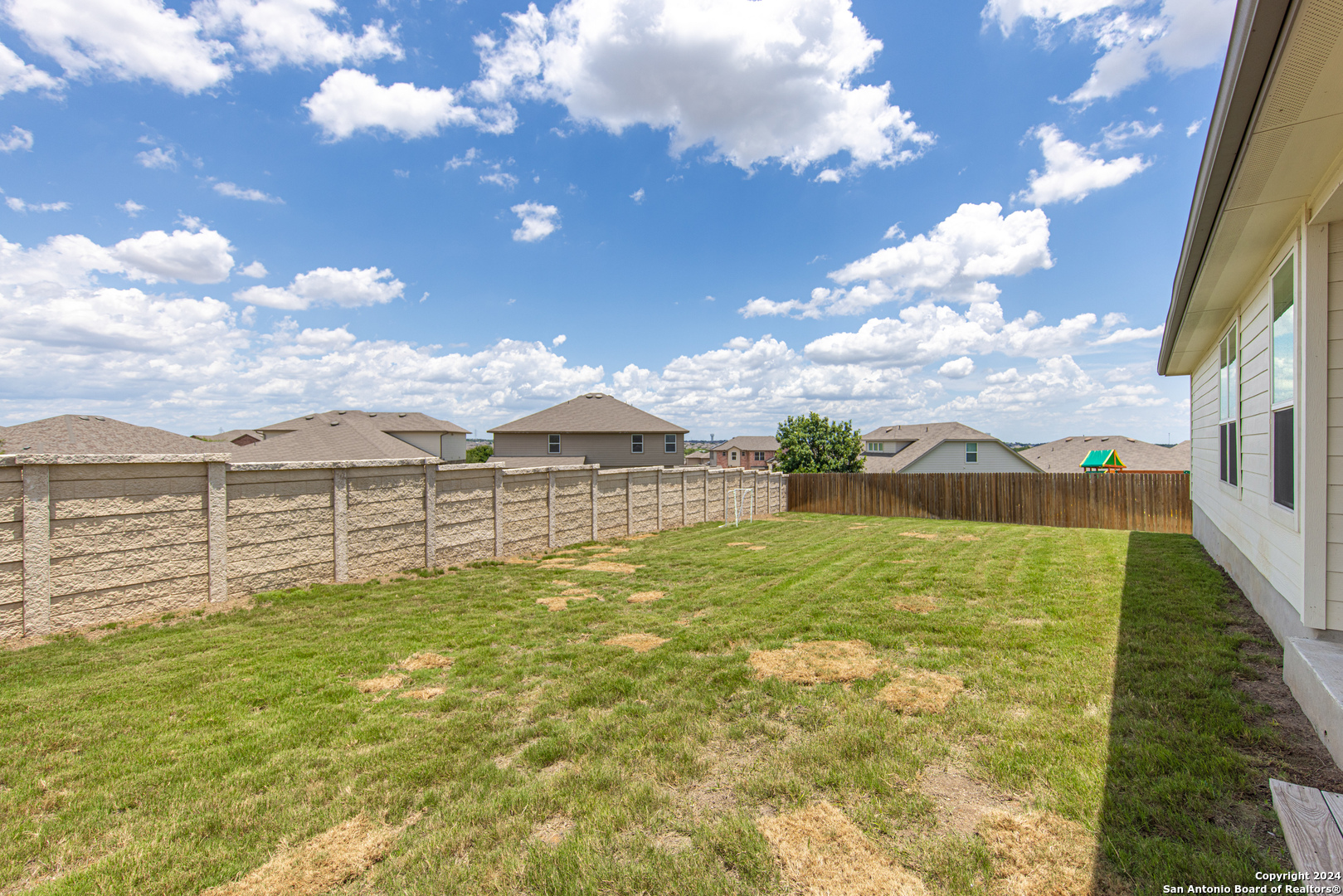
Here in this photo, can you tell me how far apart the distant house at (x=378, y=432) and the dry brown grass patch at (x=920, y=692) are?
43.4 ft

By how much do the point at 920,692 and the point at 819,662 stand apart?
931mm

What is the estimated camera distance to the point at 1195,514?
1249cm

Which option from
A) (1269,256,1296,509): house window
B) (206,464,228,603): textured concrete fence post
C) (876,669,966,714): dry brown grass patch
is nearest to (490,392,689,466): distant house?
(206,464,228,603): textured concrete fence post

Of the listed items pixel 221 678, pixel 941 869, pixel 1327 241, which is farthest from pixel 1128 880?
pixel 221 678

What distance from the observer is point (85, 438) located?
17.2 meters

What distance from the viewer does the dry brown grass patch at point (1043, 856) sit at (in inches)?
87.0

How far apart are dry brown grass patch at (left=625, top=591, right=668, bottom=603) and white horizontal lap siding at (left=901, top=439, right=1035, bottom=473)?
31.7 meters

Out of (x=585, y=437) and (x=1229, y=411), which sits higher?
(x=585, y=437)

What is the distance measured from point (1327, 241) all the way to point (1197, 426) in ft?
31.5

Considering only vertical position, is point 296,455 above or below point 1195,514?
above

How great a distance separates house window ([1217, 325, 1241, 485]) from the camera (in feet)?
22.0

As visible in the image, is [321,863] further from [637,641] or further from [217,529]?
[217,529]

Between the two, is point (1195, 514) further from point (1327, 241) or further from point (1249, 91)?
point (1249, 91)

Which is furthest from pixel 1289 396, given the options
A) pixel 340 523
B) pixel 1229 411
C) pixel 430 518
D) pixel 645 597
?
pixel 340 523
